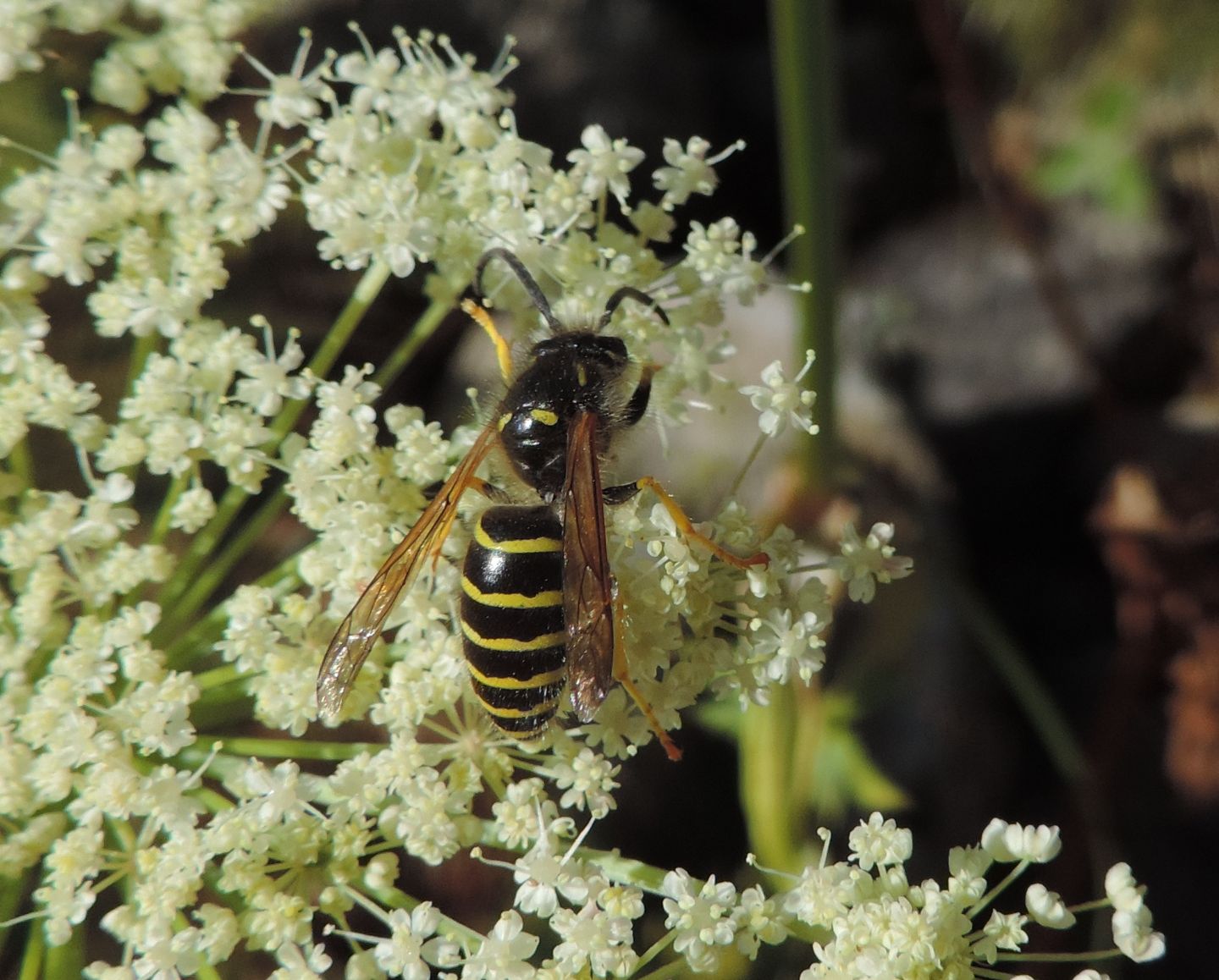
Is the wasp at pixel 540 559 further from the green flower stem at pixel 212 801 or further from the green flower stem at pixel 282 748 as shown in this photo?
the green flower stem at pixel 212 801

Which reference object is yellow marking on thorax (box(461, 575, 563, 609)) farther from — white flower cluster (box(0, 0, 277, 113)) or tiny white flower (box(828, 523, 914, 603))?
white flower cluster (box(0, 0, 277, 113))

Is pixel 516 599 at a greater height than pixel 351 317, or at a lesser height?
lesser

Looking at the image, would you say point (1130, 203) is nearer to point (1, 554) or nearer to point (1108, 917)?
point (1108, 917)

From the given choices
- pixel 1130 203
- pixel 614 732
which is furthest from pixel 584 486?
pixel 1130 203

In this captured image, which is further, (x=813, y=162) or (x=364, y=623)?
(x=813, y=162)

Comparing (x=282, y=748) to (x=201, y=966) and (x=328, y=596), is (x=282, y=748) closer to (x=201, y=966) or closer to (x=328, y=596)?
(x=201, y=966)

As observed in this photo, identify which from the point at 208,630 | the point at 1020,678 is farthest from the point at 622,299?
the point at 1020,678
